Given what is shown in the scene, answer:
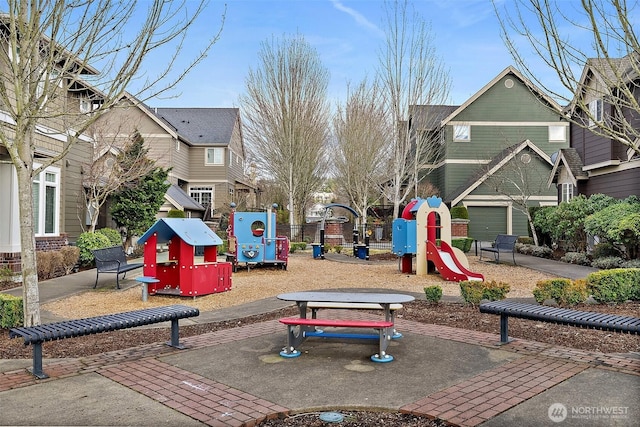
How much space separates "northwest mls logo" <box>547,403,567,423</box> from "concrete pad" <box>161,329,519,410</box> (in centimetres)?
95

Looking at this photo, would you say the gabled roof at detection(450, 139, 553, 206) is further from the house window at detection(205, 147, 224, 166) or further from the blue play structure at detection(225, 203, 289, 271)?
the house window at detection(205, 147, 224, 166)

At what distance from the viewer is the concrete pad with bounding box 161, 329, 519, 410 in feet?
14.7

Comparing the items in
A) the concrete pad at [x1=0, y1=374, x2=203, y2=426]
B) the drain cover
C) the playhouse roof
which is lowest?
the drain cover

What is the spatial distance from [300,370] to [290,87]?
28057 mm

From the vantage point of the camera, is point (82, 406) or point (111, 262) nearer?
point (82, 406)

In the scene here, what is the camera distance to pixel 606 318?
18.7 ft

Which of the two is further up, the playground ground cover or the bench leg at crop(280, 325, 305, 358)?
the bench leg at crop(280, 325, 305, 358)

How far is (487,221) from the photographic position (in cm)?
3222

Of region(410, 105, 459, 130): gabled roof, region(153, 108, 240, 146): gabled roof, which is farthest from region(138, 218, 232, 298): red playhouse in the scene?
region(153, 108, 240, 146): gabled roof

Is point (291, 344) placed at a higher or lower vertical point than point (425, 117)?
lower

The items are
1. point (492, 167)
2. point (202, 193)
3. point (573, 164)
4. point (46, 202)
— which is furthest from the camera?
point (202, 193)

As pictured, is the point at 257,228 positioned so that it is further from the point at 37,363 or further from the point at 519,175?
the point at 519,175

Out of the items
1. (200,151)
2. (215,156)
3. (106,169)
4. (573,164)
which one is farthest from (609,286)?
(200,151)

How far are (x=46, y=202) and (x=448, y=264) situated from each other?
12423 mm
